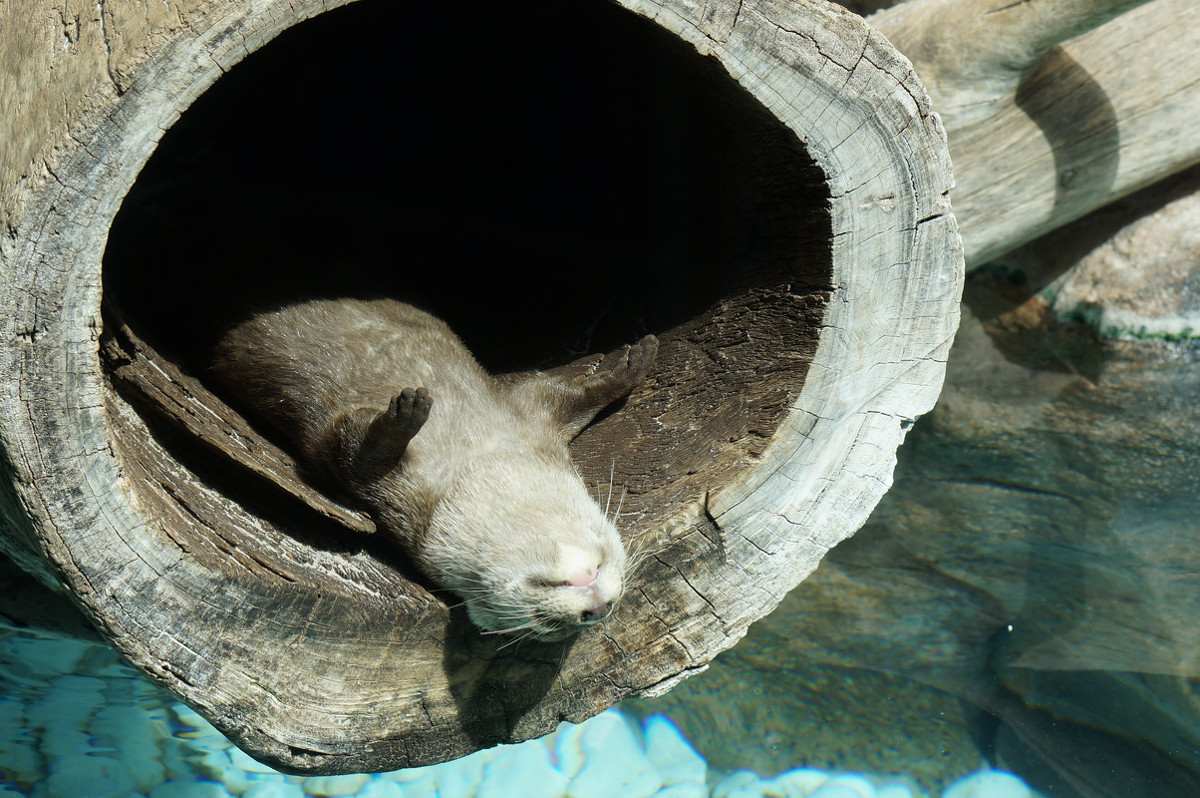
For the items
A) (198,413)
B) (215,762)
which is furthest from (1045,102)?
(215,762)

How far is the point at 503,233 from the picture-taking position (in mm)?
2691

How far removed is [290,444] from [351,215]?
0.76 meters

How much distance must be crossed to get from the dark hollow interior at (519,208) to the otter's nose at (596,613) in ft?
0.82

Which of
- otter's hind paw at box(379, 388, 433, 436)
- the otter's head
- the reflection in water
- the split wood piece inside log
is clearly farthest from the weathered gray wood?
the split wood piece inside log

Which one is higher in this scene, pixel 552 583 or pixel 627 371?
pixel 627 371

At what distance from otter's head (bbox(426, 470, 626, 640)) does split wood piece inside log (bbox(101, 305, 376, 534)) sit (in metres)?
0.21

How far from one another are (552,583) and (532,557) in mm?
133

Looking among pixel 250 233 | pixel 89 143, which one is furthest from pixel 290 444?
pixel 89 143

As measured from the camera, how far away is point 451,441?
230 centimetres

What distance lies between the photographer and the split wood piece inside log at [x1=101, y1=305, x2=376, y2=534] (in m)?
1.83

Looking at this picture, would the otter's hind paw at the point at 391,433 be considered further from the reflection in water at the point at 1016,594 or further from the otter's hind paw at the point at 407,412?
the reflection in water at the point at 1016,594

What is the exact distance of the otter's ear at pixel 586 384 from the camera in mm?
2238

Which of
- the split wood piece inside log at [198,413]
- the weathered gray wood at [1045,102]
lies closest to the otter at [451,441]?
the split wood piece inside log at [198,413]

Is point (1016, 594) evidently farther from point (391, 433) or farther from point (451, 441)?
point (391, 433)
